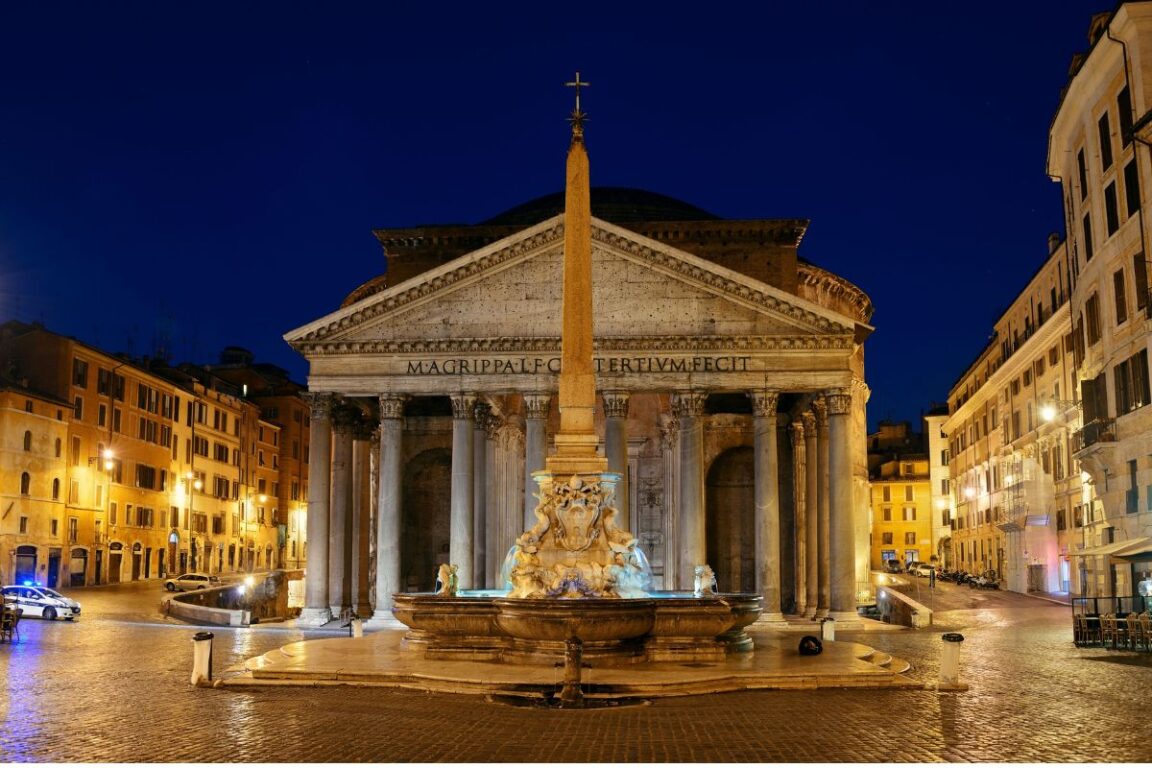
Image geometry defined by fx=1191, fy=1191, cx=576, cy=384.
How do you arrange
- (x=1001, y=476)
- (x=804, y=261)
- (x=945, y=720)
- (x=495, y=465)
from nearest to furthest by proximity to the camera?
(x=945, y=720) → (x=495, y=465) → (x=804, y=261) → (x=1001, y=476)

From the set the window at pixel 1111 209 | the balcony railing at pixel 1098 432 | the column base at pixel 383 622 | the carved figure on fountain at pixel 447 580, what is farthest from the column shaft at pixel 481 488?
the window at pixel 1111 209

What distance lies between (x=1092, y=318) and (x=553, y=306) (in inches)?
600

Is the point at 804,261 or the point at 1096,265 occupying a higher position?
the point at 804,261

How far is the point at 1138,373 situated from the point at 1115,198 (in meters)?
4.66

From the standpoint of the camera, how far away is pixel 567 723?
1288cm

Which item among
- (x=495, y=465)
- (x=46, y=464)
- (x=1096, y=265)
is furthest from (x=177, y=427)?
(x=1096, y=265)

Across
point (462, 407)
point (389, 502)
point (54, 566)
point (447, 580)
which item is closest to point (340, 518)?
point (389, 502)

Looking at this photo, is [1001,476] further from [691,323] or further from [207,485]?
[207,485]

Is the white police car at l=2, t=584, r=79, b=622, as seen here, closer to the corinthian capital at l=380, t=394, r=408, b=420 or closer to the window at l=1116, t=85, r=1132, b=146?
the corinthian capital at l=380, t=394, r=408, b=420

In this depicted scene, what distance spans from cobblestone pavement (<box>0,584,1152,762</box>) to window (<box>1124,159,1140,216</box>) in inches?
501

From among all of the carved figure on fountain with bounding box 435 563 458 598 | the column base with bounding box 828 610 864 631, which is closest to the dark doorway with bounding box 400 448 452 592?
the column base with bounding box 828 610 864 631

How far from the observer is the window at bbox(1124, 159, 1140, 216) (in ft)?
91.5

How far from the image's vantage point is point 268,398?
3214 inches

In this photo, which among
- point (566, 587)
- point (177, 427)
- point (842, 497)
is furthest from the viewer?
point (177, 427)
